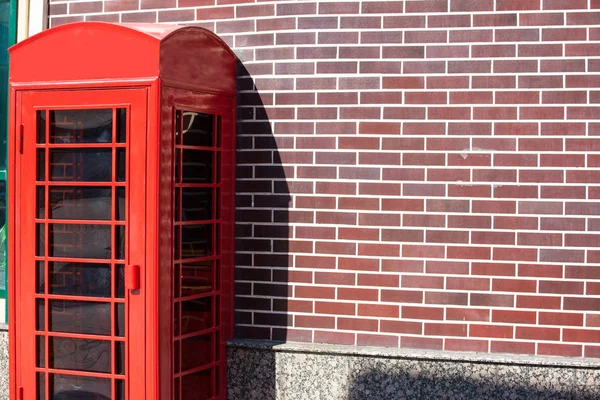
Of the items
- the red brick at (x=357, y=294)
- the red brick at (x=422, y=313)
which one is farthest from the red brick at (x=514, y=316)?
the red brick at (x=357, y=294)

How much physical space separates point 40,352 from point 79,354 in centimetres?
29

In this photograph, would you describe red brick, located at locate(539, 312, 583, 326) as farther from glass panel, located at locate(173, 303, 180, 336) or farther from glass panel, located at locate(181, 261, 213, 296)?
glass panel, located at locate(173, 303, 180, 336)

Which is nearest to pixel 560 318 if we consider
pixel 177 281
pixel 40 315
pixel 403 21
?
pixel 403 21

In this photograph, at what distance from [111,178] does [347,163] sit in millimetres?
1533

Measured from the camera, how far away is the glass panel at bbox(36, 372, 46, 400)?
4824 mm

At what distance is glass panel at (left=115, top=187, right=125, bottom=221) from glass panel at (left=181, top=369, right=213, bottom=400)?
110cm

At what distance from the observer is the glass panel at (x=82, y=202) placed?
462 centimetres

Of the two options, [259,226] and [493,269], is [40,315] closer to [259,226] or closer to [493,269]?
[259,226]

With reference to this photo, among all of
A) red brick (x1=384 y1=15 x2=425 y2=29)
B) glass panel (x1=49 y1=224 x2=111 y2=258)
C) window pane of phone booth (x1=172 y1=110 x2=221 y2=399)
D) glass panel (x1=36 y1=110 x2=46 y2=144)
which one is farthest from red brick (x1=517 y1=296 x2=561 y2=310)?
glass panel (x1=36 y1=110 x2=46 y2=144)

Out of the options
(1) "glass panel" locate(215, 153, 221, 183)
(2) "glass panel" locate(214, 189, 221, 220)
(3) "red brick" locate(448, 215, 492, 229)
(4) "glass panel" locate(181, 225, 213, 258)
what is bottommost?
(4) "glass panel" locate(181, 225, 213, 258)

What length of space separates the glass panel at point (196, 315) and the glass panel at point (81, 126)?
1151 millimetres

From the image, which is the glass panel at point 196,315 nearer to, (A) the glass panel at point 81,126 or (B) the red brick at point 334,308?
(B) the red brick at point 334,308

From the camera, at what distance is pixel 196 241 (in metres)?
5.00

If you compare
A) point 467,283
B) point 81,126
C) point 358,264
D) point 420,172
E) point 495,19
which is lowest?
point 467,283
